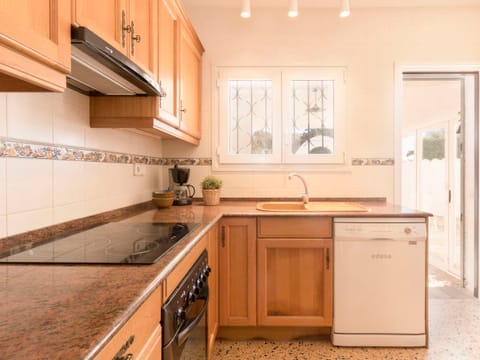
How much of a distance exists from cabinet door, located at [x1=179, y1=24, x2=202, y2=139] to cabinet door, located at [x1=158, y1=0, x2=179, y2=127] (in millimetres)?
109

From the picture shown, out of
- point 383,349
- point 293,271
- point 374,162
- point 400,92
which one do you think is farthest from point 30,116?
point 400,92

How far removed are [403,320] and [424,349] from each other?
0.23 metres

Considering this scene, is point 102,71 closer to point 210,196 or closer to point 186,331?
point 186,331

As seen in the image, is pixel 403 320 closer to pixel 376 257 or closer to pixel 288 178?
pixel 376 257

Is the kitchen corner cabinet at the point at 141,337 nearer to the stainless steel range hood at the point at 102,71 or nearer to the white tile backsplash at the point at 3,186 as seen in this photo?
the white tile backsplash at the point at 3,186

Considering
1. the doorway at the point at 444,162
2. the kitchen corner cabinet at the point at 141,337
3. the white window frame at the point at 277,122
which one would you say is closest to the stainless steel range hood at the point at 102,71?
the kitchen corner cabinet at the point at 141,337

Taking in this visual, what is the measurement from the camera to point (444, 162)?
3.71m

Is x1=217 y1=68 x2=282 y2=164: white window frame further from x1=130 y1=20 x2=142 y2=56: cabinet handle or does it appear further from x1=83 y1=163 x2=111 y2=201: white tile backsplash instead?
x1=130 y1=20 x2=142 y2=56: cabinet handle

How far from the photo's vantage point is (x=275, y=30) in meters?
2.78

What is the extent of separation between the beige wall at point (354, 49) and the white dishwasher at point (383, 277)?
722mm

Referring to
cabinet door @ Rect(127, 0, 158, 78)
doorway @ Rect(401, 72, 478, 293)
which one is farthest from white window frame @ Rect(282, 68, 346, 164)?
cabinet door @ Rect(127, 0, 158, 78)

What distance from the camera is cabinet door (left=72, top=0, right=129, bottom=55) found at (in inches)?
39.3

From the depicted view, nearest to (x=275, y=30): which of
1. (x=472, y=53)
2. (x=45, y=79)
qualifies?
(x=472, y=53)

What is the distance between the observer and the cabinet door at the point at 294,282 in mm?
2139
